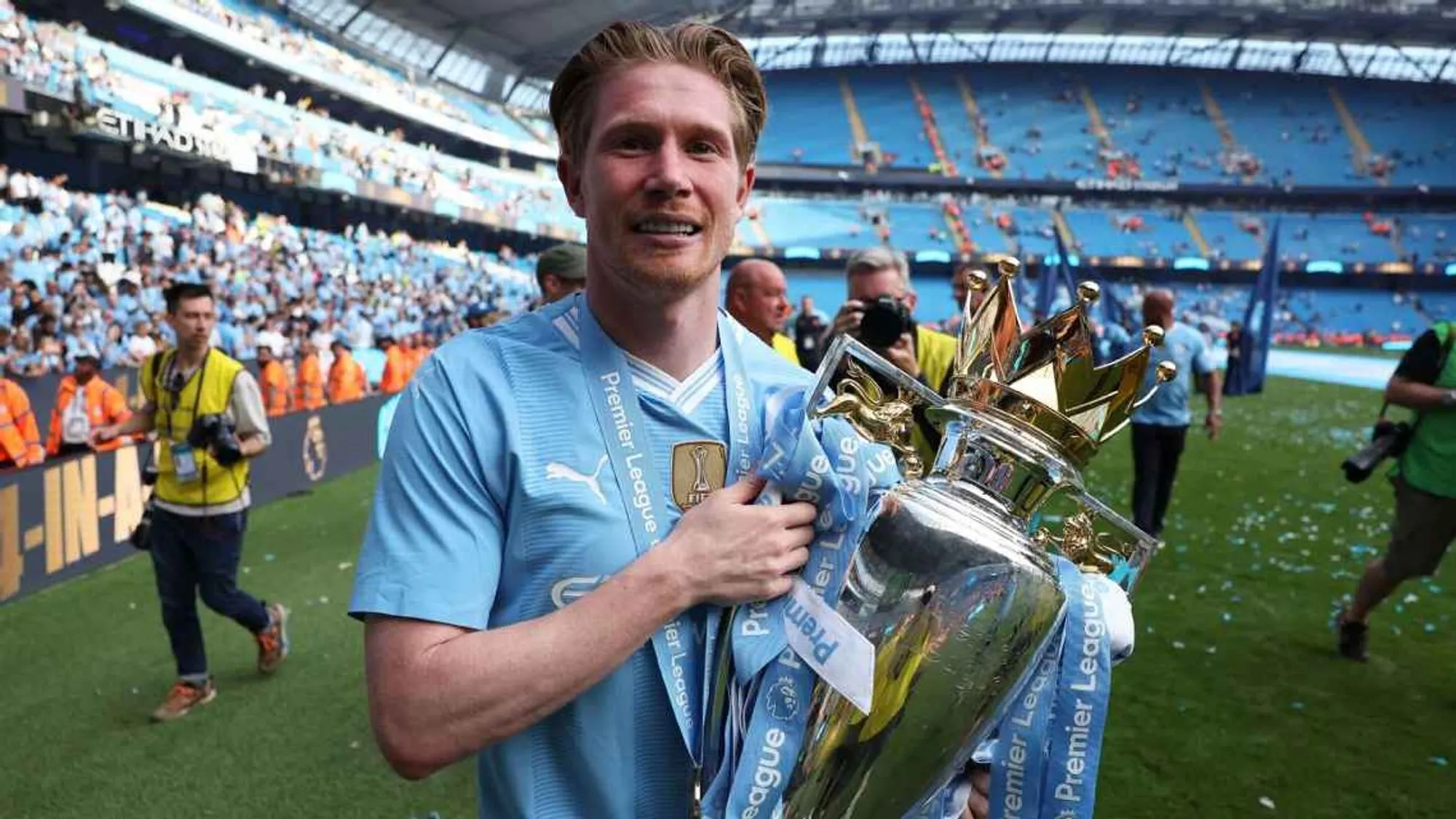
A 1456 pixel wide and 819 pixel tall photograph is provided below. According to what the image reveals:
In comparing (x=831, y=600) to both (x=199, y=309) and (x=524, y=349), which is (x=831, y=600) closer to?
(x=524, y=349)

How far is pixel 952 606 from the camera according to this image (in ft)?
3.20

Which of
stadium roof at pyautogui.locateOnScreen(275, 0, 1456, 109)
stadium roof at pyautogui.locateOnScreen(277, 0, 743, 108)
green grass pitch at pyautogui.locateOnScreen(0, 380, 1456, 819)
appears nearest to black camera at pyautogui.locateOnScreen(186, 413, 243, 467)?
green grass pitch at pyautogui.locateOnScreen(0, 380, 1456, 819)

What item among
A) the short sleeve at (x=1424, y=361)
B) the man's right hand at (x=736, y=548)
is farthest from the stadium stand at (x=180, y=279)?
the short sleeve at (x=1424, y=361)

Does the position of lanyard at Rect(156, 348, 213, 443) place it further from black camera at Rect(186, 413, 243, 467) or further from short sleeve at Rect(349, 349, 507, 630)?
short sleeve at Rect(349, 349, 507, 630)

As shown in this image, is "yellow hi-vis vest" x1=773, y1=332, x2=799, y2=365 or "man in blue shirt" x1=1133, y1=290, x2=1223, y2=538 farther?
"man in blue shirt" x1=1133, y1=290, x2=1223, y2=538

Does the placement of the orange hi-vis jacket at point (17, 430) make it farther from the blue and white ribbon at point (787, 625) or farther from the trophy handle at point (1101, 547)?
the trophy handle at point (1101, 547)

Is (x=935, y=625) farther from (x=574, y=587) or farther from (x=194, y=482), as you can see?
(x=194, y=482)

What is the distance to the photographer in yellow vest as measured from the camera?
4.32m

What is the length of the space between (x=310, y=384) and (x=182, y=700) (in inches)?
313

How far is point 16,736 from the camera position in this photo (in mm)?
4086

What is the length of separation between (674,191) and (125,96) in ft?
79.8

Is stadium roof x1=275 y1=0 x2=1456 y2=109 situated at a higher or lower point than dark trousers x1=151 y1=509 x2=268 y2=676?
higher

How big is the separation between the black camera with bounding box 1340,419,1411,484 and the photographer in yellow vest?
17.1 feet

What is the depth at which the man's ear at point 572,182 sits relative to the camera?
1.19 metres
